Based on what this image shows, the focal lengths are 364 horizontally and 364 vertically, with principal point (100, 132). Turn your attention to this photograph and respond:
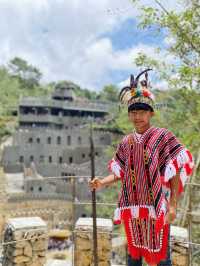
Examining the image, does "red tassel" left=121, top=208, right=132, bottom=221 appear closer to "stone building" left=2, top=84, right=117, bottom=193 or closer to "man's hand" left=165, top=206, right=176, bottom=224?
"man's hand" left=165, top=206, right=176, bottom=224

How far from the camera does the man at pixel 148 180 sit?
99.0 inches

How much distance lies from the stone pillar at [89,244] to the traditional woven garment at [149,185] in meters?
1.38

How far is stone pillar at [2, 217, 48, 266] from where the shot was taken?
12.5ft

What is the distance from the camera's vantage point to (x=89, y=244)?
162 inches

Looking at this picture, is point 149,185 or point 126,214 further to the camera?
point 126,214

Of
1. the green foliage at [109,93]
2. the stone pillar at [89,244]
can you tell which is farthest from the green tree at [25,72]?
the stone pillar at [89,244]

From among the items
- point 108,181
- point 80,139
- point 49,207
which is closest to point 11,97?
point 80,139

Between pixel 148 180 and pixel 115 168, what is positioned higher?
pixel 115 168

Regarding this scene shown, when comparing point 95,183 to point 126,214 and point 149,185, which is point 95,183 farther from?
point 149,185

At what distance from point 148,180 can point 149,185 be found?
0.12 ft

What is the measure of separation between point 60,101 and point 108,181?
33556 mm

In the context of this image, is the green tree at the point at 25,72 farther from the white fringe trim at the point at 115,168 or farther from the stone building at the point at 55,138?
the white fringe trim at the point at 115,168

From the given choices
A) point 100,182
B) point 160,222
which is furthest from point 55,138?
point 160,222

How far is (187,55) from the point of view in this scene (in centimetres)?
645
